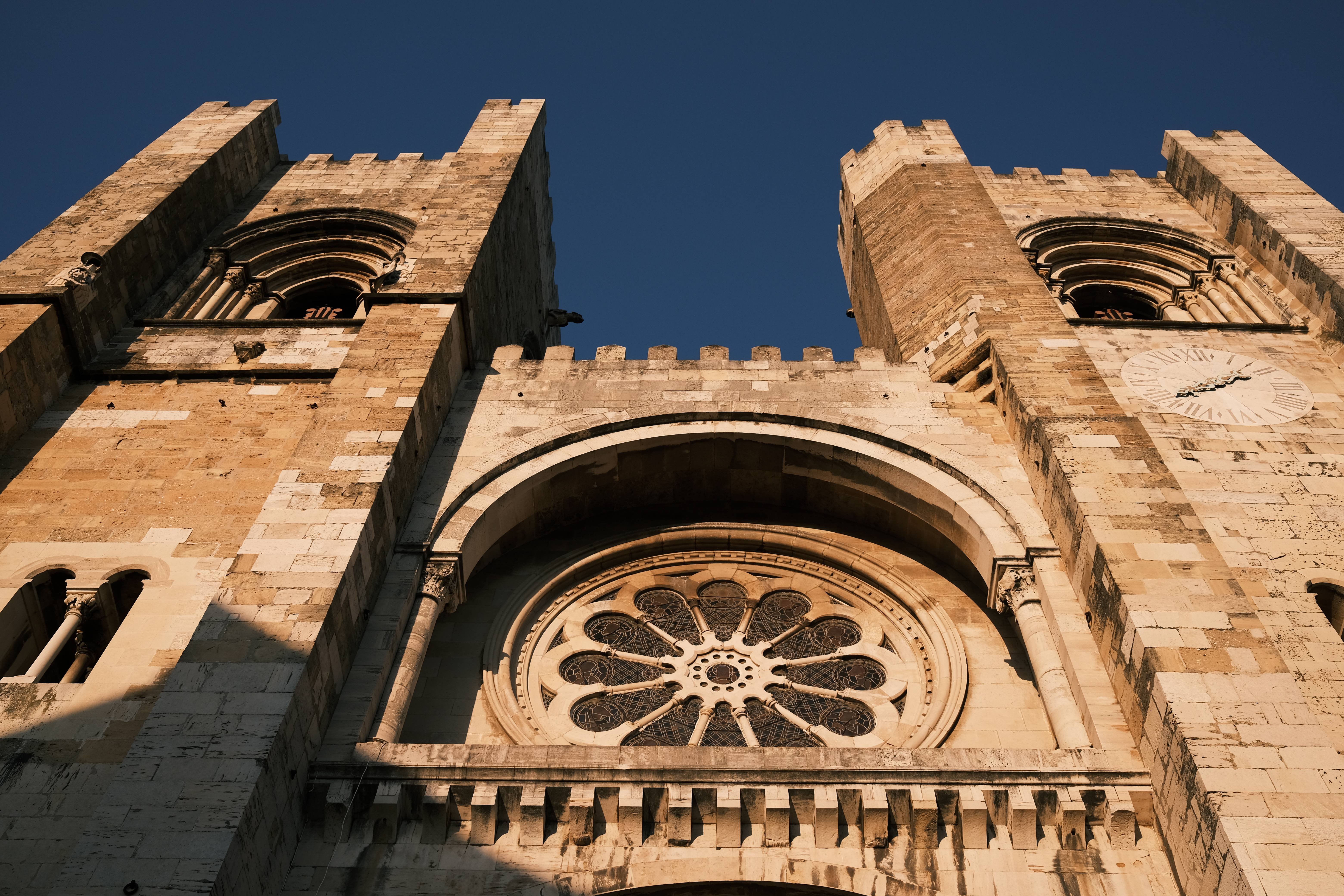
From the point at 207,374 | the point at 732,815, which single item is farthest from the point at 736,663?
the point at 207,374

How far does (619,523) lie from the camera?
1143 cm

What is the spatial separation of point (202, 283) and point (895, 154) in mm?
9823

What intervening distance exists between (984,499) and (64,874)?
713 centimetres

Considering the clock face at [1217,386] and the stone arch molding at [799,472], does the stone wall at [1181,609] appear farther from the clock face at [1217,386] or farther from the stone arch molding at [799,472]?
the stone arch molding at [799,472]

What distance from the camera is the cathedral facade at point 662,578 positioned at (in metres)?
6.90

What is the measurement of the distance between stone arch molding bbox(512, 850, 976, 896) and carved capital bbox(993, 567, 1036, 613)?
9.17ft

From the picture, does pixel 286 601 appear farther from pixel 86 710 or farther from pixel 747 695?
pixel 747 695

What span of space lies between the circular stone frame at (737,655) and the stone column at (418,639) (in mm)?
711

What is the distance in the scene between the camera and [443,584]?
909 centimetres

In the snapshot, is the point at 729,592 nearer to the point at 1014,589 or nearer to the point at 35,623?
the point at 1014,589

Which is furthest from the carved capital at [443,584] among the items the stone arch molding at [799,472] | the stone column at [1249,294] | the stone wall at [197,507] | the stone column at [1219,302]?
the stone column at [1249,294]

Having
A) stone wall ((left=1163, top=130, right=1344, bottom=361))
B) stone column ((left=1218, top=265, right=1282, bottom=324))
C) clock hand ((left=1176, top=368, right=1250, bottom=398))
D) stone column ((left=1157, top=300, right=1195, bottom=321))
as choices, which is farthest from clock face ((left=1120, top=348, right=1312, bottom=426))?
stone column ((left=1157, top=300, right=1195, bottom=321))

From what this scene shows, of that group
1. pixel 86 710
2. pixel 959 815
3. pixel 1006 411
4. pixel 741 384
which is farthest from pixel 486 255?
pixel 959 815

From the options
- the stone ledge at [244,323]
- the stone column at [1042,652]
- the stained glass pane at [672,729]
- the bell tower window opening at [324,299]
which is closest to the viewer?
the stone column at [1042,652]
